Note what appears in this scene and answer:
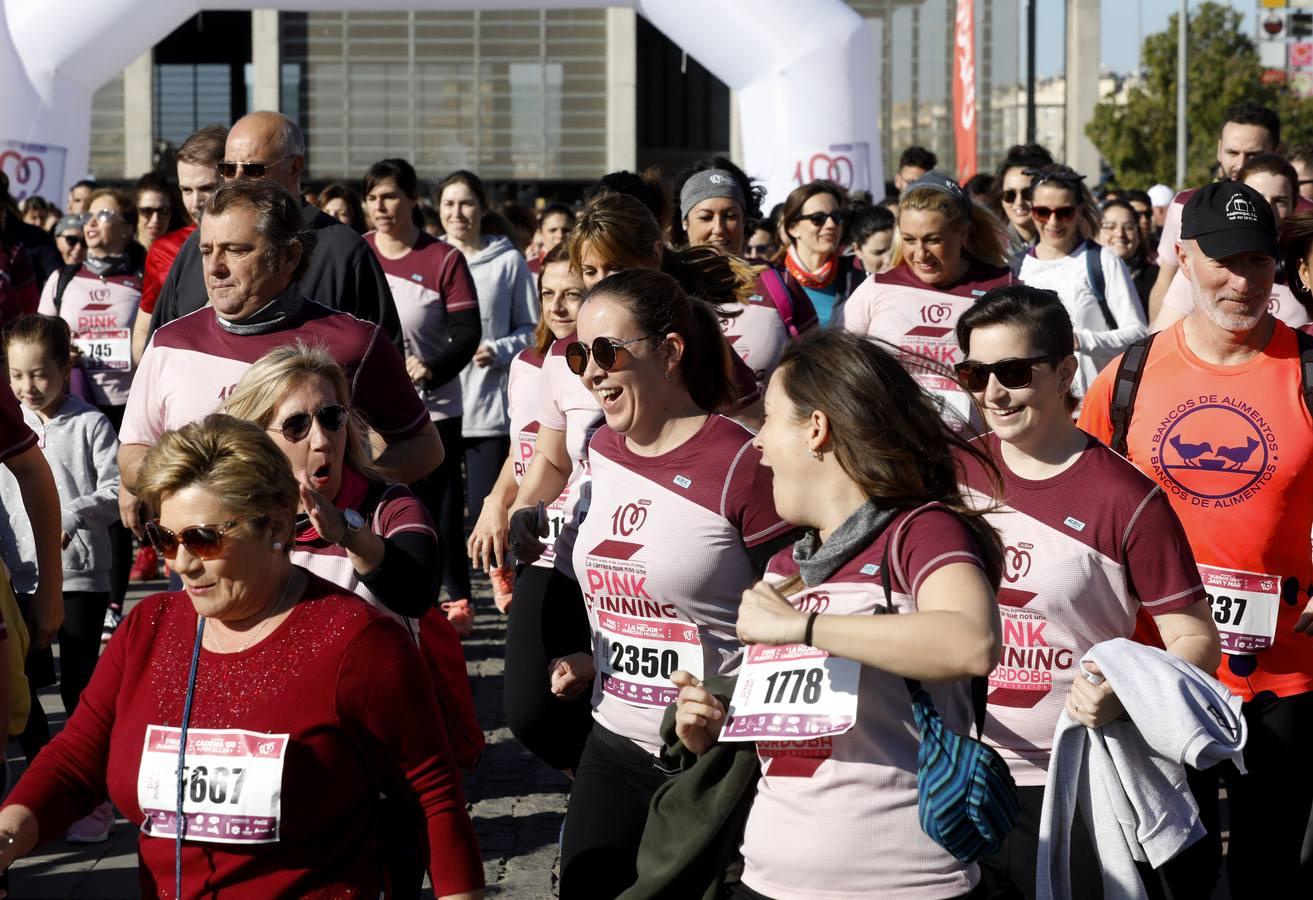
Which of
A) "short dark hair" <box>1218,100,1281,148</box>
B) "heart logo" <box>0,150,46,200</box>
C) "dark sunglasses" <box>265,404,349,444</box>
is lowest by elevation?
"dark sunglasses" <box>265,404,349,444</box>

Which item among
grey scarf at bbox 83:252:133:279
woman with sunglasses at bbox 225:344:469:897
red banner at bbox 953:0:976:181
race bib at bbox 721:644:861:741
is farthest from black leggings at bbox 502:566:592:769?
red banner at bbox 953:0:976:181

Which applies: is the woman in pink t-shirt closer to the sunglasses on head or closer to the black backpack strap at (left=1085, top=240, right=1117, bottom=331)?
the sunglasses on head

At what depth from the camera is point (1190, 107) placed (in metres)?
41.8

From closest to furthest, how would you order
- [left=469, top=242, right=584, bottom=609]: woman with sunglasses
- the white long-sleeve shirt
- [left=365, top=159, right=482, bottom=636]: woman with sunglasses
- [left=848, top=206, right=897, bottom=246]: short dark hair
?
[left=469, top=242, right=584, bottom=609]: woman with sunglasses, the white long-sleeve shirt, [left=365, top=159, right=482, bottom=636]: woman with sunglasses, [left=848, top=206, right=897, bottom=246]: short dark hair

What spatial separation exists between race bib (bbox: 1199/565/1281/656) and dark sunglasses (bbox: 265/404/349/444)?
2.21m

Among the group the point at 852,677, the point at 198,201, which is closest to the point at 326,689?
the point at 852,677

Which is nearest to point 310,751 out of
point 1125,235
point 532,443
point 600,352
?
point 600,352

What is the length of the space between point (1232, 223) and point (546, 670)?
2034mm

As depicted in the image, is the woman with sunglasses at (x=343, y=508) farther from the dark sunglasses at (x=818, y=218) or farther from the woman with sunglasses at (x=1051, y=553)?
the dark sunglasses at (x=818, y=218)

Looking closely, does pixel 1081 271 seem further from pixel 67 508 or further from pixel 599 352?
pixel 599 352

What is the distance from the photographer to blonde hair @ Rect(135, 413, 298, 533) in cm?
314

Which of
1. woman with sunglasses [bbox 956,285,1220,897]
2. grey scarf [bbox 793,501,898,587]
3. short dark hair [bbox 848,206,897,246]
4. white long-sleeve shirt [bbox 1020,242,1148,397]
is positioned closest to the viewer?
grey scarf [bbox 793,501,898,587]

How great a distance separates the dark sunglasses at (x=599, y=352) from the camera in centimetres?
421

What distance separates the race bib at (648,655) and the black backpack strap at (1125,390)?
132 centimetres
